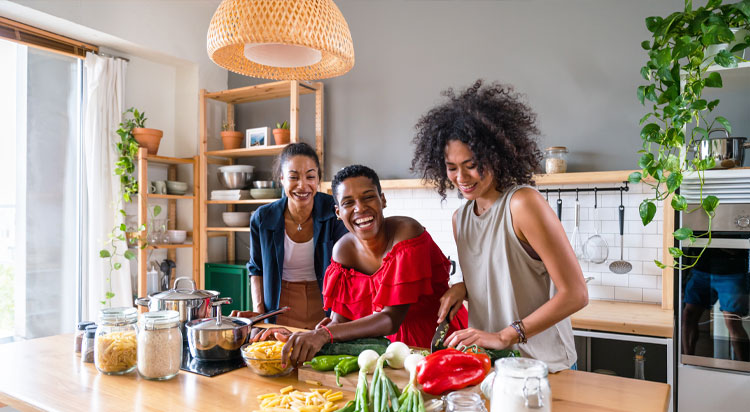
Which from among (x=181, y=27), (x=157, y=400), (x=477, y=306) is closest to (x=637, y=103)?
(x=477, y=306)

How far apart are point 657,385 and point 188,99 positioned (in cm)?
443

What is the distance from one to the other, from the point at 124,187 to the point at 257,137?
116 centimetres

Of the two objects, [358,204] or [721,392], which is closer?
[358,204]

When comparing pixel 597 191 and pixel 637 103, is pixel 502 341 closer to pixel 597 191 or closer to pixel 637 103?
pixel 597 191

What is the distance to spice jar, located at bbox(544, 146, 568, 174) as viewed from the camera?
3.24 meters

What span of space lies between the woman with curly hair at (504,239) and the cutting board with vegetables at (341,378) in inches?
7.4

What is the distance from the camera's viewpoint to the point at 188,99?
472 cm

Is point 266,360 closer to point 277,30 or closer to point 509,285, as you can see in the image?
point 509,285

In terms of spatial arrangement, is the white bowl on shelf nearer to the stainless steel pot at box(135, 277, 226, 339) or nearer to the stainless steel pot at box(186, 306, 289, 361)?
the stainless steel pot at box(135, 277, 226, 339)

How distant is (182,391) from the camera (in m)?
1.41

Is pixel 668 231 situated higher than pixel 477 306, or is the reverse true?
pixel 668 231

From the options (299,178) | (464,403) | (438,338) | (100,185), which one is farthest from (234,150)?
(464,403)

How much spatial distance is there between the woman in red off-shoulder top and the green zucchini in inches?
2.2

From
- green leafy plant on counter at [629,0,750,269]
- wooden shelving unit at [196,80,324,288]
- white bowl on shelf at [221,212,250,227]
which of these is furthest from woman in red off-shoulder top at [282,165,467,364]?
white bowl on shelf at [221,212,250,227]
